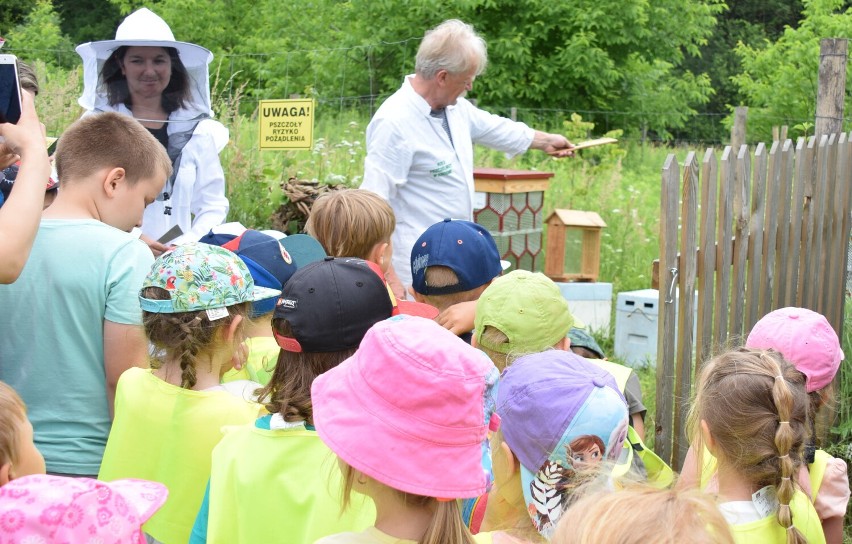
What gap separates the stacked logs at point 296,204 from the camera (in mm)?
6629

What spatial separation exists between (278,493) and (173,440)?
456 mm

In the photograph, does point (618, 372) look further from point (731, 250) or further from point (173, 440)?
point (731, 250)

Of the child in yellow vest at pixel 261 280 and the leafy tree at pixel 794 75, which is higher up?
the leafy tree at pixel 794 75

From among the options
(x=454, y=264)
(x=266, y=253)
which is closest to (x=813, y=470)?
(x=454, y=264)

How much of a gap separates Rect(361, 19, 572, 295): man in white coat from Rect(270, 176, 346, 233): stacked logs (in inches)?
77.0

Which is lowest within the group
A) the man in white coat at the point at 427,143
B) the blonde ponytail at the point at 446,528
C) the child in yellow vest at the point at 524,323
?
the blonde ponytail at the point at 446,528

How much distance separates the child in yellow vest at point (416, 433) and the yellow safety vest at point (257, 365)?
3.64 ft

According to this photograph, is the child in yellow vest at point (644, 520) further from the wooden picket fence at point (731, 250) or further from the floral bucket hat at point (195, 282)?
the wooden picket fence at point (731, 250)

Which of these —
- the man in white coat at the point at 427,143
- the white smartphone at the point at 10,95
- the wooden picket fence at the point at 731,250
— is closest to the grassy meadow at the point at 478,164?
the wooden picket fence at the point at 731,250

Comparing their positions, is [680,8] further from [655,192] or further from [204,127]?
[204,127]

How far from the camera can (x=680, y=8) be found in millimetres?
20781

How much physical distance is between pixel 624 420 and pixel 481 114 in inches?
134

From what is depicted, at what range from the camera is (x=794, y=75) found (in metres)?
17.2

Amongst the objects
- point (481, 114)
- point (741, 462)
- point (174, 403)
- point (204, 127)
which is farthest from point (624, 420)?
point (481, 114)
